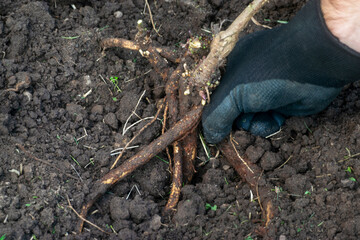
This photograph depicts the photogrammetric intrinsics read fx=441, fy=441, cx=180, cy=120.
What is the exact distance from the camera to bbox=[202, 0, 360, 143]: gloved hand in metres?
1.95

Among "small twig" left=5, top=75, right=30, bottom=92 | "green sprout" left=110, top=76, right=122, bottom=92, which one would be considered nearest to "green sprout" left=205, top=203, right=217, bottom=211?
"green sprout" left=110, top=76, right=122, bottom=92

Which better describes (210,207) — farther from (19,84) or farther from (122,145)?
(19,84)

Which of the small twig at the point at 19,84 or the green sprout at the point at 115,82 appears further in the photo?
the green sprout at the point at 115,82

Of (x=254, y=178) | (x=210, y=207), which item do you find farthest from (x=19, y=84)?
(x=254, y=178)

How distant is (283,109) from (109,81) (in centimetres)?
97

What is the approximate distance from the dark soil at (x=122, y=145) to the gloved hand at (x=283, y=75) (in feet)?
0.52

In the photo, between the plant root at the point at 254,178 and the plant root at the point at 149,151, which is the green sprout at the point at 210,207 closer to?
the plant root at the point at 254,178

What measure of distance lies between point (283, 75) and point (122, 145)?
0.88 m

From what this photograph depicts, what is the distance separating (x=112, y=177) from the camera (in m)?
2.13

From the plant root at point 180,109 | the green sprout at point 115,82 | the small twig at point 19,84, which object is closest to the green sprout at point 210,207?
the plant root at point 180,109

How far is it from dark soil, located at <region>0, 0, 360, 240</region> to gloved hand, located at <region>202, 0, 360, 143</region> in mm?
158

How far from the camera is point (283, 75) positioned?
81.3 inches

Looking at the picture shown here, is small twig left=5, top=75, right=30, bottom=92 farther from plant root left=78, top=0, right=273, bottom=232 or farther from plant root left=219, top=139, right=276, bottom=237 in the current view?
plant root left=219, top=139, right=276, bottom=237

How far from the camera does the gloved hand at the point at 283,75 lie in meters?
1.95
